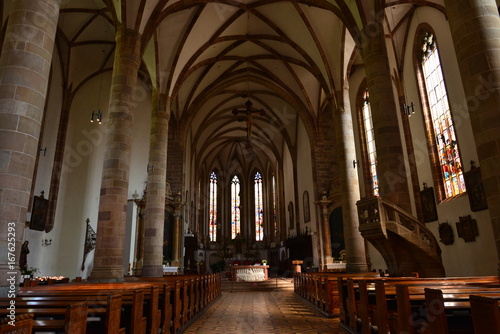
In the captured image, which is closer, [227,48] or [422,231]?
[422,231]

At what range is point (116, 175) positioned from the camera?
816 centimetres

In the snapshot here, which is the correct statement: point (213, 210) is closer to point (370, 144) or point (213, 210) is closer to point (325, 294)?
point (370, 144)

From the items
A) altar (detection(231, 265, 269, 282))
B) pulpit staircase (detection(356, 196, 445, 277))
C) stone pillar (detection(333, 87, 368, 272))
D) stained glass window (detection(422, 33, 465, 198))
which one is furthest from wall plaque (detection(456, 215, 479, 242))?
altar (detection(231, 265, 269, 282))

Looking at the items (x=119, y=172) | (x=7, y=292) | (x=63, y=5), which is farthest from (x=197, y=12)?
(x=7, y=292)

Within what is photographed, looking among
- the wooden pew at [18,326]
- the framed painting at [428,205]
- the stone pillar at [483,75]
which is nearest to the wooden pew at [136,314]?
the wooden pew at [18,326]

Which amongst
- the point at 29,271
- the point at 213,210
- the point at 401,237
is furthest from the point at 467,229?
the point at 213,210

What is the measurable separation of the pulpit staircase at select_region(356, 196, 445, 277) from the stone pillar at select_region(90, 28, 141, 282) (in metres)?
5.56

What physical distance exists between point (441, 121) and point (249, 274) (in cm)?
1015

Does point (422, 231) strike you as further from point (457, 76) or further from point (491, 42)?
point (457, 76)

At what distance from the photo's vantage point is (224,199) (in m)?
32.3

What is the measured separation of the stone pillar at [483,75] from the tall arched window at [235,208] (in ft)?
88.1

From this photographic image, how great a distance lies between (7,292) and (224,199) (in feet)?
93.3

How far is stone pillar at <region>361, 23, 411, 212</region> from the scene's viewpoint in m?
7.95

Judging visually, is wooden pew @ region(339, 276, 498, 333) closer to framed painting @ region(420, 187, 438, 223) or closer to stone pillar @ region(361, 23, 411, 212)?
stone pillar @ region(361, 23, 411, 212)
